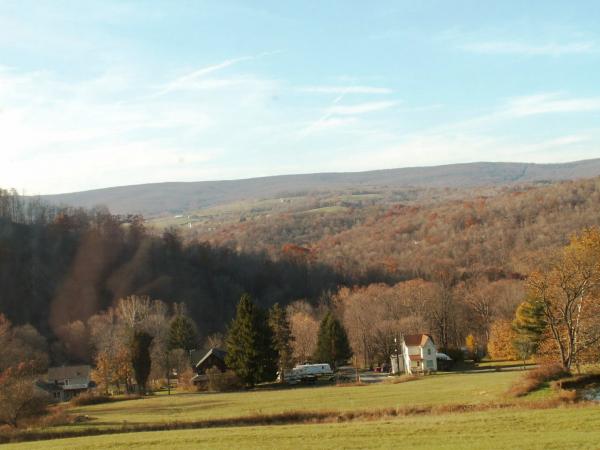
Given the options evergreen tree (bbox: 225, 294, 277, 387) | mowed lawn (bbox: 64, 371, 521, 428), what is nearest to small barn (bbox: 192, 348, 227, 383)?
evergreen tree (bbox: 225, 294, 277, 387)

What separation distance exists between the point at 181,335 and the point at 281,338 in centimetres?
1385

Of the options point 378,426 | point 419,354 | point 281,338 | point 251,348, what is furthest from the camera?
point 419,354

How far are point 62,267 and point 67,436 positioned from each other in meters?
79.7

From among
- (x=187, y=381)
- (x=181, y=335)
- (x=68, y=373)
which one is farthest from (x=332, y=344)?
(x=68, y=373)

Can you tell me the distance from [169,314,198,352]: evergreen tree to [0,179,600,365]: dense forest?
11927 mm

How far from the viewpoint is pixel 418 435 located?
72.6 feet

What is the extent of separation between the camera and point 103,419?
121 feet

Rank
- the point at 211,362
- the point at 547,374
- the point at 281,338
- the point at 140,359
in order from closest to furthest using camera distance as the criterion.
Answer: the point at 547,374
the point at 140,359
the point at 281,338
the point at 211,362

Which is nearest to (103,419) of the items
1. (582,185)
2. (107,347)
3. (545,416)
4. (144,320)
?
(545,416)

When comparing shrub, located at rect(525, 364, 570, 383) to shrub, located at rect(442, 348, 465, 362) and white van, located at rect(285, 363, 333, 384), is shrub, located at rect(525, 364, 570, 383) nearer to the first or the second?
white van, located at rect(285, 363, 333, 384)

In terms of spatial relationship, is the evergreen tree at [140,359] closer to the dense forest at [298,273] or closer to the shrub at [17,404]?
the shrub at [17,404]

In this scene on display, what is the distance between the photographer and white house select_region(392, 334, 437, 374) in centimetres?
6525

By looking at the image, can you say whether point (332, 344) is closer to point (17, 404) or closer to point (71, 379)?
point (71, 379)

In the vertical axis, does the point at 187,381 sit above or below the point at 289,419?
below
